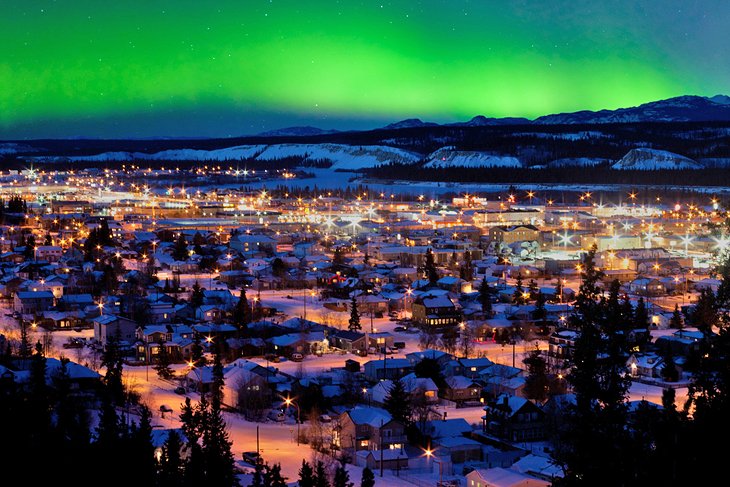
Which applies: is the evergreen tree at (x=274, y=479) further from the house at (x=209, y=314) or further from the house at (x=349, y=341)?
the house at (x=209, y=314)

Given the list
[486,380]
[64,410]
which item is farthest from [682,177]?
[64,410]

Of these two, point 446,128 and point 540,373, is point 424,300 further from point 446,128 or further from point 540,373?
point 446,128

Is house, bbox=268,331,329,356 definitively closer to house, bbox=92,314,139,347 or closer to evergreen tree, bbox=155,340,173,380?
evergreen tree, bbox=155,340,173,380

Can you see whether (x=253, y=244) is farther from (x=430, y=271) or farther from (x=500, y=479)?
(x=500, y=479)

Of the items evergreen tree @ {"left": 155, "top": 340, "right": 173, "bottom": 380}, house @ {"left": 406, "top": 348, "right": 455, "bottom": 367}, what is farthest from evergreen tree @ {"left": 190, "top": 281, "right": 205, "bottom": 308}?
house @ {"left": 406, "top": 348, "right": 455, "bottom": 367}

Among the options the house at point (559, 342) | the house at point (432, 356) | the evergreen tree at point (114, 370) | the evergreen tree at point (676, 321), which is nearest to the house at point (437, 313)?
the house at point (559, 342)
